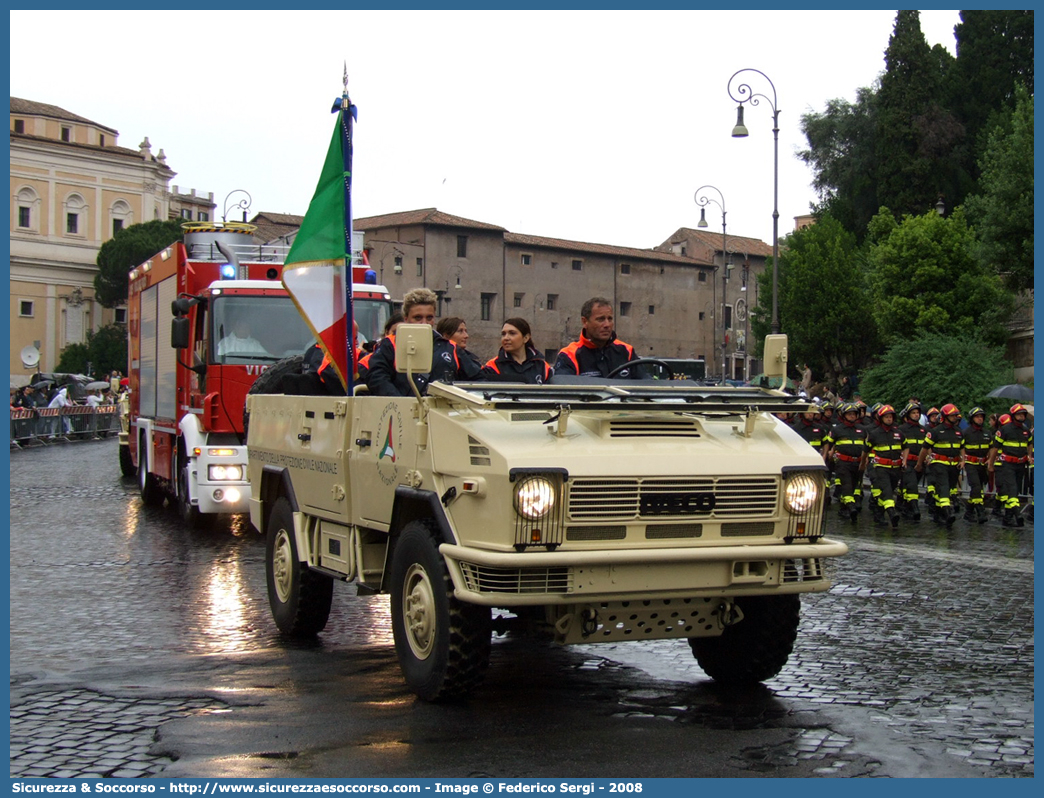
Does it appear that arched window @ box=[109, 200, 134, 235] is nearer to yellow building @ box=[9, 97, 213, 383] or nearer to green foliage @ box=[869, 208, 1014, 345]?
yellow building @ box=[9, 97, 213, 383]

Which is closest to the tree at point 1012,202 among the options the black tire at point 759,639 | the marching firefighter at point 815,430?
the marching firefighter at point 815,430

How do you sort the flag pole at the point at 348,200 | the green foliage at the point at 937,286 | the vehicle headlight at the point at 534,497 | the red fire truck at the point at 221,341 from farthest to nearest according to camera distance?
the green foliage at the point at 937,286, the red fire truck at the point at 221,341, the flag pole at the point at 348,200, the vehicle headlight at the point at 534,497

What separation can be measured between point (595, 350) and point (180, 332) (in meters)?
7.14

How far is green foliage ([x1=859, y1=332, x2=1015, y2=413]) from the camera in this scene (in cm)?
3553

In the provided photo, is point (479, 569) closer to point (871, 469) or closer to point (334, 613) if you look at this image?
point (334, 613)

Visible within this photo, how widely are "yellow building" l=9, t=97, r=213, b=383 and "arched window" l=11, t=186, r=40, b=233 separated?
66 mm

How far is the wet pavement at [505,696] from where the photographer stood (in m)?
5.36

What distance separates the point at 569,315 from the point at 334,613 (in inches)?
3121

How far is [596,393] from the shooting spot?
6539 mm

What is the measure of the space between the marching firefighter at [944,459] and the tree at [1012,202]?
22575 millimetres

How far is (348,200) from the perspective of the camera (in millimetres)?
9320

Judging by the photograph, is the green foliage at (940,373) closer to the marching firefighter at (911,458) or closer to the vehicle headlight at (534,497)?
the marching firefighter at (911,458)

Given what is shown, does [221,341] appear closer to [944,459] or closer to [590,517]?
[590,517]

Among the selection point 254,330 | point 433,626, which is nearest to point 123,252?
point 254,330
